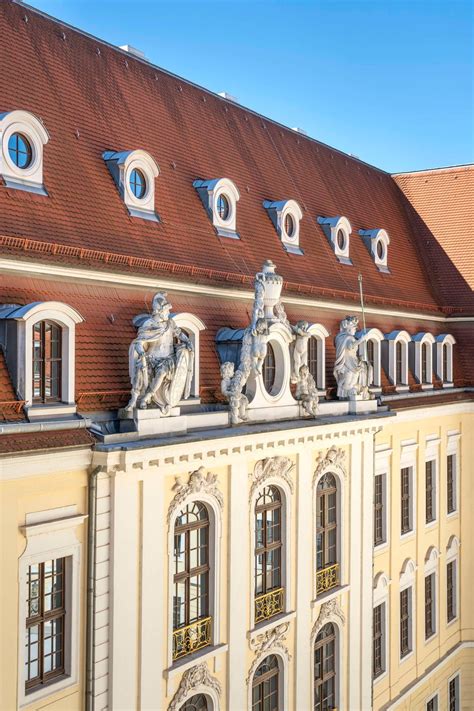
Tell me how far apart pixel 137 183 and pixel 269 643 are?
35.0 ft

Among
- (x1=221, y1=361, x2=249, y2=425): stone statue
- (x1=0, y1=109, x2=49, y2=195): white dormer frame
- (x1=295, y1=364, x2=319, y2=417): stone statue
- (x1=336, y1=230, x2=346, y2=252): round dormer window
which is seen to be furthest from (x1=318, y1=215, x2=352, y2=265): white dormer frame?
(x1=0, y1=109, x2=49, y2=195): white dormer frame

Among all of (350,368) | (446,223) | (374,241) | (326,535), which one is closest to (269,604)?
(326,535)

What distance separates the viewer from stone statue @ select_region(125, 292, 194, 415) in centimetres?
1590

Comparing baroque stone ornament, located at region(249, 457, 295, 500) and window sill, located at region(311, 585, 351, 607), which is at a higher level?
baroque stone ornament, located at region(249, 457, 295, 500)

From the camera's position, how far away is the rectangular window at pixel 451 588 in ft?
102

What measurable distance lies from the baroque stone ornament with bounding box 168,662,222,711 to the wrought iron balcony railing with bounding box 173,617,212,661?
1.20ft

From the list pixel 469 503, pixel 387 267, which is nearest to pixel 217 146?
pixel 387 267

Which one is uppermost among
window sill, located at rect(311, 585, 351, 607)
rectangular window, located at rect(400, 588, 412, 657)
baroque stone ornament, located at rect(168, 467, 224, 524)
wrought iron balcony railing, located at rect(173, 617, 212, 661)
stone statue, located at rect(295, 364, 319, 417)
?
stone statue, located at rect(295, 364, 319, 417)

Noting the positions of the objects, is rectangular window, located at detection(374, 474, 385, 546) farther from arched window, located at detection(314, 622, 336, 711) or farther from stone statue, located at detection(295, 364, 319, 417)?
stone statue, located at detection(295, 364, 319, 417)

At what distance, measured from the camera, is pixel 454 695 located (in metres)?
31.4

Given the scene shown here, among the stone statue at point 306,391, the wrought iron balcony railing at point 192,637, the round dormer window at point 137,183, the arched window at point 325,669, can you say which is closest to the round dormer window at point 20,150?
the round dormer window at point 137,183

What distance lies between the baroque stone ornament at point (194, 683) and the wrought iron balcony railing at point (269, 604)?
6.78 ft

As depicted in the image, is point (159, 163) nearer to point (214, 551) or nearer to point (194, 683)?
point (214, 551)

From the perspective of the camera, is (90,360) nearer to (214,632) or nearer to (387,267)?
(214,632)
